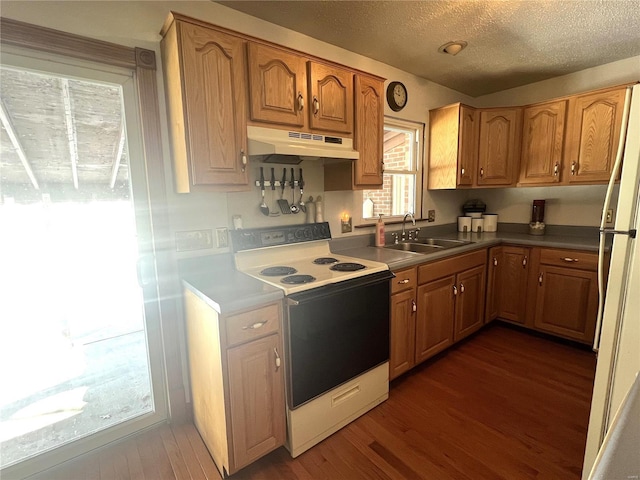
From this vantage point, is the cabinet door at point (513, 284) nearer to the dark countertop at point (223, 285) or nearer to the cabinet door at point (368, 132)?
the cabinet door at point (368, 132)

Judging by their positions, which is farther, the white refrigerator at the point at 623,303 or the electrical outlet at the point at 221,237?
the electrical outlet at the point at 221,237

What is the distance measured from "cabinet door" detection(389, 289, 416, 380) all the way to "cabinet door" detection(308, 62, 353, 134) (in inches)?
46.8

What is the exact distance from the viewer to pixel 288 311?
151 cm

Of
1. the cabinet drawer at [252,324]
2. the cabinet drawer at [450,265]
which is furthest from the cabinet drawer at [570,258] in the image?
the cabinet drawer at [252,324]

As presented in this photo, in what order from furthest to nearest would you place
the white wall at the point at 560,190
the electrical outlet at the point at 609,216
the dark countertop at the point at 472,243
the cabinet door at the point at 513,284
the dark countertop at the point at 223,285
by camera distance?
the cabinet door at the point at 513,284 < the white wall at the point at 560,190 < the electrical outlet at the point at 609,216 < the dark countertop at the point at 472,243 < the dark countertop at the point at 223,285

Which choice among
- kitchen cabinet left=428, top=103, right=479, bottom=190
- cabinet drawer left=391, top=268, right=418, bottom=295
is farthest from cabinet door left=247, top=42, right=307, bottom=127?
kitchen cabinet left=428, top=103, right=479, bottom=190

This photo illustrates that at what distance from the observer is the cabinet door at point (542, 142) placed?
9.12 feet

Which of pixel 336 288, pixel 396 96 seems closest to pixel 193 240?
pixel 336 288

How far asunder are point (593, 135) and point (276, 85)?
2.67 meters

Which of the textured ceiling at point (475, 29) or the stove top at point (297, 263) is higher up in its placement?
the textured ceiling at point (475, 29)

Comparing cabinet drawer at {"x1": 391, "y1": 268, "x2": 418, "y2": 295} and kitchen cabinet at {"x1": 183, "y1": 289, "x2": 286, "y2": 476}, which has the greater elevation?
cabinet drawer at {"x1": 391, "y1": 268, "x2": 418, "y2": 295}

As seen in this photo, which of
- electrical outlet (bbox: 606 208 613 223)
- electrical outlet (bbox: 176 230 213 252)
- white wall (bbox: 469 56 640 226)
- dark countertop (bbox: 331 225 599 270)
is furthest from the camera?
white wall (bbox: 469 56 640 226)

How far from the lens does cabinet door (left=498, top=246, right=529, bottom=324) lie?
2.88 m

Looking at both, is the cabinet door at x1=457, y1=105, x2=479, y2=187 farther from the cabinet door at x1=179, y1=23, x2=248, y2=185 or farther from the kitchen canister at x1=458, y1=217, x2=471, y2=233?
the cabinet door at x1=179, y1=23, x2=248, y2=185
